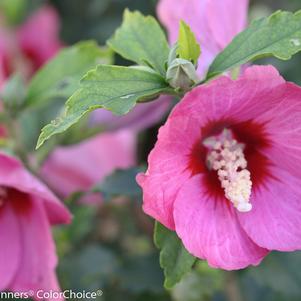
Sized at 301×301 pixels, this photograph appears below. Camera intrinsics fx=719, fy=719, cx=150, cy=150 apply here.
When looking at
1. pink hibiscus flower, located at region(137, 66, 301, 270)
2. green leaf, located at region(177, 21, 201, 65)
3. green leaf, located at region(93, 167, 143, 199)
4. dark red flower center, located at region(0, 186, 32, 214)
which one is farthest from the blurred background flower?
green leaf, located at region(177, 21, 201, 65)

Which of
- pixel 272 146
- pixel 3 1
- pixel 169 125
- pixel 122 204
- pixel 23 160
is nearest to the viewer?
pixel 169 125

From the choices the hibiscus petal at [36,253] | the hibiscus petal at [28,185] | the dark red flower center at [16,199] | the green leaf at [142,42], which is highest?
the green leaf at [142,42]

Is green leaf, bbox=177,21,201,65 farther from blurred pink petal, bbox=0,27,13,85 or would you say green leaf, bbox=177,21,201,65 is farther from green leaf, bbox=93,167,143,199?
blurred pink petal, bbox=0,27,13,85

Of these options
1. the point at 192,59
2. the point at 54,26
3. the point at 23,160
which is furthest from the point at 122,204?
the point at 192,59

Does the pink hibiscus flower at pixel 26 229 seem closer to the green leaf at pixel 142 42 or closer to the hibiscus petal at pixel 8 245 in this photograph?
the hibiscus petal at pixel 8 245

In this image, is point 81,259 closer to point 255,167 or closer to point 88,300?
point 88,300

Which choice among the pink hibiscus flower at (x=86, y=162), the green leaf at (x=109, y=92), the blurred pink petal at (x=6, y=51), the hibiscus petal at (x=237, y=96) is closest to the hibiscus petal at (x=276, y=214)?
the hibiscus petal at (x=237, y=96)
